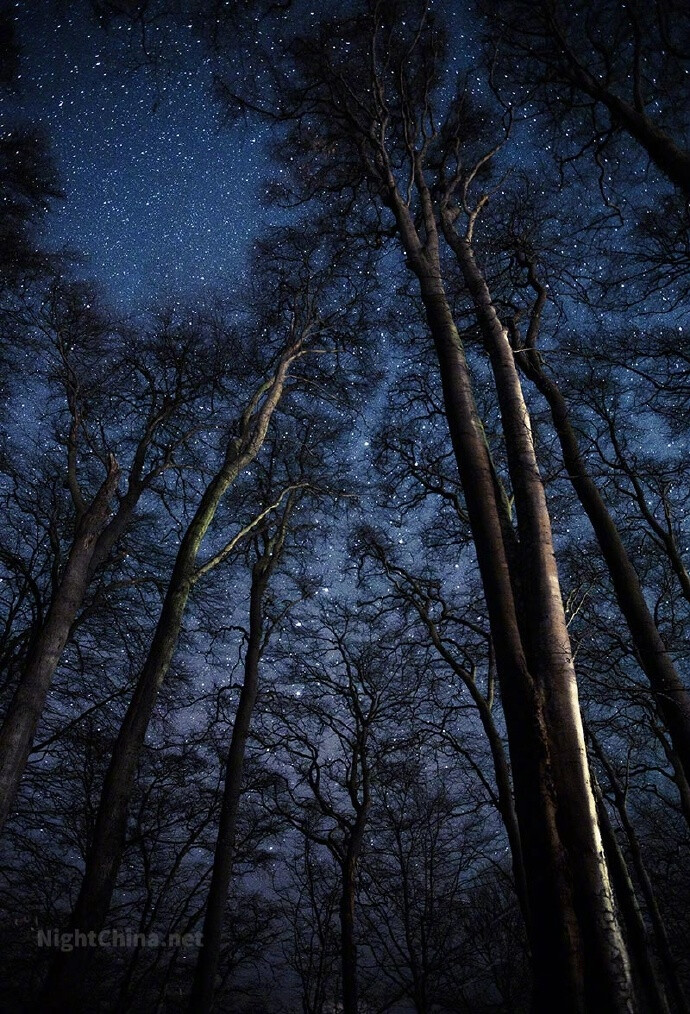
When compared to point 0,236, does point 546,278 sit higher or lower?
lower

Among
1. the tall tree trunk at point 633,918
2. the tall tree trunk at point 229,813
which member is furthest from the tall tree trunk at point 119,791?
the tall tree trunk at point 633,918

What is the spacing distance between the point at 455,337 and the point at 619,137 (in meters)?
5.08

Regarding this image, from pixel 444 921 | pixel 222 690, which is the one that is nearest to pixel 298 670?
pixel 222 690

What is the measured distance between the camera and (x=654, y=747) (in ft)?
25.6

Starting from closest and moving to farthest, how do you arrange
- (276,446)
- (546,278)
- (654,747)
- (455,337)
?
(455,337), (546,278), (654,747), (276,446)

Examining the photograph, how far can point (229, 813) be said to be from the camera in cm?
736

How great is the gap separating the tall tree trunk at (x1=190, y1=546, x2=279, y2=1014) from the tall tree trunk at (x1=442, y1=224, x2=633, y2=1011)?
624cm

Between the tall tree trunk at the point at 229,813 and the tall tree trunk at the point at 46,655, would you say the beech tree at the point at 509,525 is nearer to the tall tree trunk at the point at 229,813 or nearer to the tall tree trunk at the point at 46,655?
the tall tree trunk at the point at 46,655

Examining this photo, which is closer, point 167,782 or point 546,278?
point 546,278

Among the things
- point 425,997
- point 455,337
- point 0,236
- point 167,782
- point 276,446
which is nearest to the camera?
point 455,337

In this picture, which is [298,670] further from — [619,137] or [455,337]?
[619,137]

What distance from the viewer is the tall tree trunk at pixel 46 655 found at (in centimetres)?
487

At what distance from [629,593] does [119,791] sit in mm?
6246

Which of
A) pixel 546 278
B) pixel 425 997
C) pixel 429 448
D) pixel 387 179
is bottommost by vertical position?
pixel 425 997
